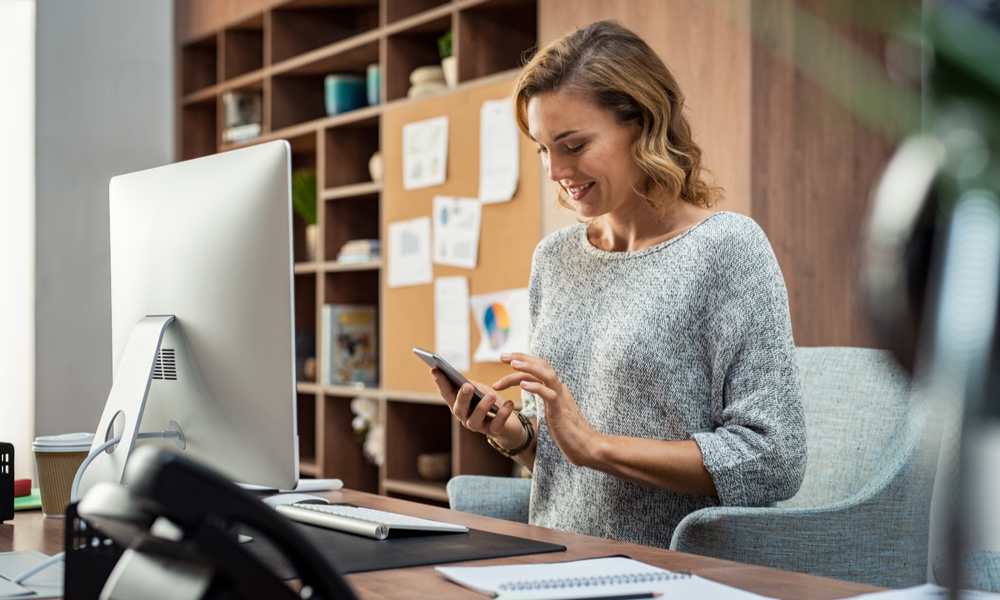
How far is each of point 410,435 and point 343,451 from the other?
0.44m

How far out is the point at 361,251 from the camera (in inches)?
135

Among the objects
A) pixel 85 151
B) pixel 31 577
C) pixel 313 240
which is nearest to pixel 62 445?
pixel 31 577

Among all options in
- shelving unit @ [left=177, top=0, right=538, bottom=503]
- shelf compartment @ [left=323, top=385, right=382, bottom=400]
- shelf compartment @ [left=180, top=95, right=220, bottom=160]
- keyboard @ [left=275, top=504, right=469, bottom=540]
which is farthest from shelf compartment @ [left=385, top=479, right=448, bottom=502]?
shelf compartment @ [left=180, top=95, right=220, bottom=160]

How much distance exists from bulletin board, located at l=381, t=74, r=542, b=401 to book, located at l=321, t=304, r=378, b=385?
334mm

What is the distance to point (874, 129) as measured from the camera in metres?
0.25

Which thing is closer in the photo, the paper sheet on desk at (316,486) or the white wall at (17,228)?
the paper sheet on desk at (316,486)

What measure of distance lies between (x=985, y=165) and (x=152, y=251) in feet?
3.66

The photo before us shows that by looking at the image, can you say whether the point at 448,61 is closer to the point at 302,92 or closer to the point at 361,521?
the point at 302,92

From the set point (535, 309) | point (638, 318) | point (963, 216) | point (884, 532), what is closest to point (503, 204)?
point (535, 309)

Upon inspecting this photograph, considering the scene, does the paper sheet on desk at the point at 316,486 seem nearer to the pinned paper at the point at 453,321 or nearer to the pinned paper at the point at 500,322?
the pinned paper at the point at 500,322

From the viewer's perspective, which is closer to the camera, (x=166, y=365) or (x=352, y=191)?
(x=166, y=365)

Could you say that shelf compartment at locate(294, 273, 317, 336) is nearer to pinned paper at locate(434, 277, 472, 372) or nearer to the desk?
pinned paper at locate(434, 277, 472, 372)

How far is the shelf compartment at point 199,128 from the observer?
4.43 m

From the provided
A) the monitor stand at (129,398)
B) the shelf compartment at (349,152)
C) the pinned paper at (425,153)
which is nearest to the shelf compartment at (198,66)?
the shelf compartment at (349,152)
